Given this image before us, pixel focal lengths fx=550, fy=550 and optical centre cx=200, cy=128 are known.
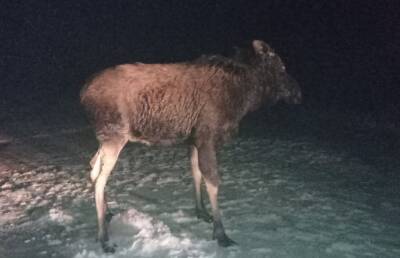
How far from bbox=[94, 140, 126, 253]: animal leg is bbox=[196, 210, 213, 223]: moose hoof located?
4.04 feet

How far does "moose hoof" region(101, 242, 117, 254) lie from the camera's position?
589 cm

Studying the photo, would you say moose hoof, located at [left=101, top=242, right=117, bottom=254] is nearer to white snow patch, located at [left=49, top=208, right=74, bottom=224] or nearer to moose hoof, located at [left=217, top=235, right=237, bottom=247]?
white snow patch, located at [left=49, top=208, right=74, bottom=224]

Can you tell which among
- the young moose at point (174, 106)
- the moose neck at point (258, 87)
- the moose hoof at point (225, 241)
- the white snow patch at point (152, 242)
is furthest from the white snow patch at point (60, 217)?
the moose neck at point (258, 87)

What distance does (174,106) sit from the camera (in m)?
6.27

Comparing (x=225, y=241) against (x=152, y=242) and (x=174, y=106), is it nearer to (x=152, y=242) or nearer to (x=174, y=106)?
(x=152, y=242)

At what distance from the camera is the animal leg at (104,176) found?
6.04 m

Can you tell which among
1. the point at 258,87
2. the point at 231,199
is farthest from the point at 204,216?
the point at 258,87

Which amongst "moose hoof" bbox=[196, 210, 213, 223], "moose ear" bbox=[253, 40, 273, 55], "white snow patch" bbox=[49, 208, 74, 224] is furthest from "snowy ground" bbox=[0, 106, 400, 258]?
"moose ear" bbox=[253, 40, 273, 55]

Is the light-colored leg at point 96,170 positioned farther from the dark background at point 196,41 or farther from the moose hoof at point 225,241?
the dark background at point 196,41

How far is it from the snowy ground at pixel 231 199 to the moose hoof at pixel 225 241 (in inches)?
2.9

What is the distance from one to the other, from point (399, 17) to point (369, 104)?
7425mm

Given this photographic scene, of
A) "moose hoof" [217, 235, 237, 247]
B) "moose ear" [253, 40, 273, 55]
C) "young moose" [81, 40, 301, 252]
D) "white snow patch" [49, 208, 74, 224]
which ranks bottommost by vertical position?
"moose hoof" [217, 235, 237, 247]

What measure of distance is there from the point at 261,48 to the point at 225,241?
2.35 m

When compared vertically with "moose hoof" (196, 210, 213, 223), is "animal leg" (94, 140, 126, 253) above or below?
above
